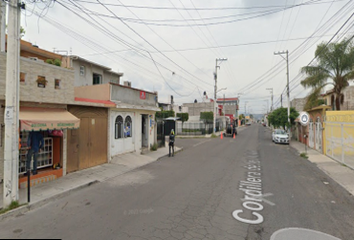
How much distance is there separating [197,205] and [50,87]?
645cm

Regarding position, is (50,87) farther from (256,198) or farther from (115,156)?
(256,198)

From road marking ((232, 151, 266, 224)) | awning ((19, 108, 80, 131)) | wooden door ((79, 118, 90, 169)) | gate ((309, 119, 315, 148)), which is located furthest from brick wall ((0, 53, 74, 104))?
gate ((309, 119, 315, 148))

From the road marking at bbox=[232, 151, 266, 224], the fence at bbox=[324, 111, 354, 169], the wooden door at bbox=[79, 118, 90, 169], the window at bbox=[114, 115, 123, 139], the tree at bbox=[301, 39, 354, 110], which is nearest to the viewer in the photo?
the road marking at bbox=[232, 151, 266, 224]

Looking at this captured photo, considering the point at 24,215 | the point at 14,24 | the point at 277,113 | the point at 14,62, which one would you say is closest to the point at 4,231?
the point at 24,215

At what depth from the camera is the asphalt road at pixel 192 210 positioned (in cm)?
422

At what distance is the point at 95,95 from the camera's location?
11703 mm

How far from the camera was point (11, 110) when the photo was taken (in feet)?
17.0

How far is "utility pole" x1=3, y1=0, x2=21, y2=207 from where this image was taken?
5.09 metres

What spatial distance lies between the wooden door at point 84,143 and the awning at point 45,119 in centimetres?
123

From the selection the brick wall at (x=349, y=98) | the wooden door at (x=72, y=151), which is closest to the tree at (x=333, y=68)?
the brick wall at (x=349, y=98)

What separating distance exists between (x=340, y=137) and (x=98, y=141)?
42.6 feet

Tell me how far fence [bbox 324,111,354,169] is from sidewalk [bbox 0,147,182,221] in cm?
1038

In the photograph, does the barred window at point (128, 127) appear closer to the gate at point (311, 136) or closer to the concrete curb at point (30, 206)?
the concrete curb at point (30, 206)

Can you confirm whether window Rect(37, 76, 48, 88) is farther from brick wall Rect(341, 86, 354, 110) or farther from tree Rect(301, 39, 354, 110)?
brick wall Rect(341, 86, 354, 110)
